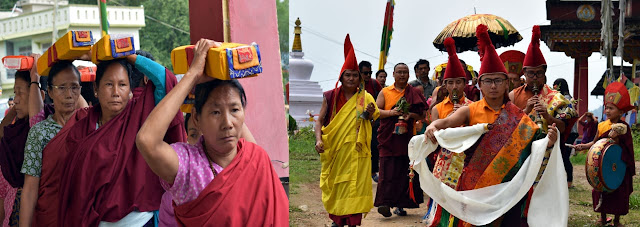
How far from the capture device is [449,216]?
20.1 feet

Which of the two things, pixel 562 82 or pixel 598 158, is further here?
pixel 562 82

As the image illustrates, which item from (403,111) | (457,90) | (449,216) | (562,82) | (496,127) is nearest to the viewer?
(496,127)

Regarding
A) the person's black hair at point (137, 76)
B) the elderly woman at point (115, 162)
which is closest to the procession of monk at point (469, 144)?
the person's black hair at point (137, 76)

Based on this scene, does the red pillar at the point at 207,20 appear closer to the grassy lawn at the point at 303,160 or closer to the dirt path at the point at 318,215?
the dirt path at the point at 318,215

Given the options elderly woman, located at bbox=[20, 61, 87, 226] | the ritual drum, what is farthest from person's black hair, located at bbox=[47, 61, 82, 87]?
the ritual drum

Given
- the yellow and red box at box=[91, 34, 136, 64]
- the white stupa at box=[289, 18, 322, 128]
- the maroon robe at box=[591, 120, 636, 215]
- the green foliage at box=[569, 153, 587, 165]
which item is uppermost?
the yellow and red box at box=[91, 34, 136, 64]

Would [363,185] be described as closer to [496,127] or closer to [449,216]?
[449,216]

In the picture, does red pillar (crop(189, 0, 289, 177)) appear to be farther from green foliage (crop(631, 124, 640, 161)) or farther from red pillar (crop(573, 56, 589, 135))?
red pillar (crop(573, 56, 589, 135))

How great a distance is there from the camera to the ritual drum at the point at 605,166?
24.8ft

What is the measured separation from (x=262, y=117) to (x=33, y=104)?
4.57ft

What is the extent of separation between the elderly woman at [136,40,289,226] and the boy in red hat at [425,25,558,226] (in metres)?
3.02

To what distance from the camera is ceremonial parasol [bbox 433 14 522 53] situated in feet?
44.8

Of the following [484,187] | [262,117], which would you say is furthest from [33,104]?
[484,187]

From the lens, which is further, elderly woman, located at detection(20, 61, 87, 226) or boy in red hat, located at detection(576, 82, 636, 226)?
boy in red hat, located at detection(576, 82, 636, 226)
